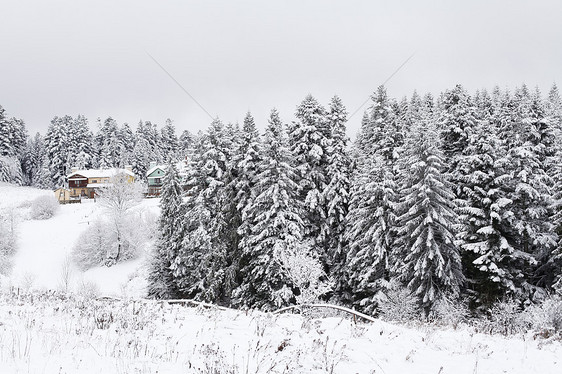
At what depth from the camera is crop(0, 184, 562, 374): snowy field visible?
15.9ft

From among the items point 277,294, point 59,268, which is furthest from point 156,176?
point 277,294

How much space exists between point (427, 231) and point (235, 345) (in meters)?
21.6

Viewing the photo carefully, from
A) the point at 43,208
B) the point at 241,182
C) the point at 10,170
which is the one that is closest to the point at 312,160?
the point at 241,182

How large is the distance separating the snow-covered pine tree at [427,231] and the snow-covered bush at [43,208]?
199ft

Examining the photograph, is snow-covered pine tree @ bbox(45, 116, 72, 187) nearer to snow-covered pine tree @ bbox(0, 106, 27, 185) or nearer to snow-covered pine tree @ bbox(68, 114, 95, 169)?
snow-covered pine tree @ bbox(68, 114, 95, 169)

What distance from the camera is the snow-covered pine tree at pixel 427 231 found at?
23.9m

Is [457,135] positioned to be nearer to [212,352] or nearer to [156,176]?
[212,352]

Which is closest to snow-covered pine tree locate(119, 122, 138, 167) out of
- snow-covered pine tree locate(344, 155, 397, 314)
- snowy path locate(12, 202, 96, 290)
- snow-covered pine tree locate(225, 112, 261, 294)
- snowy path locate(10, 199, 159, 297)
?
snowy path locate(12, 202, 96, 290)

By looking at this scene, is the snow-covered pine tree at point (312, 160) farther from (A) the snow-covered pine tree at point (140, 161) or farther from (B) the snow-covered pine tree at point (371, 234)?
(A) the snow-covered pine tree at point (140, 161)

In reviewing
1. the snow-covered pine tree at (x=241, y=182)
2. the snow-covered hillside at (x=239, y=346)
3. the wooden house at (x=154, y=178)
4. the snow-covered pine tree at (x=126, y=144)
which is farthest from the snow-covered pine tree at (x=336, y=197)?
the snow-covered pine tree at (x=126, y=144)

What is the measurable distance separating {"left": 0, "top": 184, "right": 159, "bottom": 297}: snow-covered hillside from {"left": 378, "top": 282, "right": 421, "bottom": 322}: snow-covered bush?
2579 centimetres

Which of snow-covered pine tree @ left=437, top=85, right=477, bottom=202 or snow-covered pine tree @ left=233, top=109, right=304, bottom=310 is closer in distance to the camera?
snow-covered pine tree @ left=233, top=109, right=304, bottom=310

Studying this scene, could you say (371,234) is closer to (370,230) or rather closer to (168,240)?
(370,230)

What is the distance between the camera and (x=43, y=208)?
63.3m
